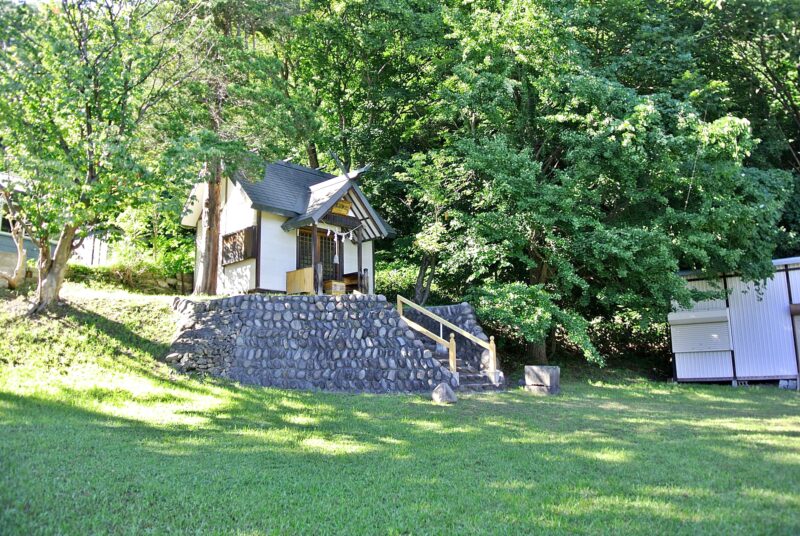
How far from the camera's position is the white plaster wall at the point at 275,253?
55.3 ft

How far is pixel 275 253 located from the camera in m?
17.1

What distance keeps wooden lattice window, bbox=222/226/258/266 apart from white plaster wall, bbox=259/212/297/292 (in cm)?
31

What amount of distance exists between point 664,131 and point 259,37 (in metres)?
13.9

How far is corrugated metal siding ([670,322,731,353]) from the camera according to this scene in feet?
52.2

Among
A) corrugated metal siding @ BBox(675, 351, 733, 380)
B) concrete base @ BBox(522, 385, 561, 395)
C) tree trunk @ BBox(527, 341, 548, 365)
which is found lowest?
concrete base @ BBox(522, 385, 561, 395)

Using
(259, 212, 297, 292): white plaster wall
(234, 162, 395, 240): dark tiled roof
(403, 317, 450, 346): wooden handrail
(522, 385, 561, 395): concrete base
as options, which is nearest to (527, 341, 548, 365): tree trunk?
(522, 385, 561, 395): concrete base

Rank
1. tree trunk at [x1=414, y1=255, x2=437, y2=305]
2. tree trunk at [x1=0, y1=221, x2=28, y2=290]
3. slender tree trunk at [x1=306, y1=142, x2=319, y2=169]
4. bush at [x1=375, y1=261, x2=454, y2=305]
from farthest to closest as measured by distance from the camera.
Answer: slender tree trunk at [x1=306, y1=142, x2=319, y2=169] → bush at [x1=375, y1=261, x2=454, y2=305] → tree trunk at [x1=414, y1=255, x2=437, y2=305] → tree trunk at [x1=0, y1=221, x2=28, y2=290]

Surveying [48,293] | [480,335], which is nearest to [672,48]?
[480,335]

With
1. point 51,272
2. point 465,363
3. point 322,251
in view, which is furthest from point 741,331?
point 51,272

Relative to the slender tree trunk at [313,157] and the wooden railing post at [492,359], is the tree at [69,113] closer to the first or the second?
the wooden railing post at [492,359]

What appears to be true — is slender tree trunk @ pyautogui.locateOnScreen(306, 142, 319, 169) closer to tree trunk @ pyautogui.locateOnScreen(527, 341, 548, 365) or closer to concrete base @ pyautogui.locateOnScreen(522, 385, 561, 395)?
tree trunk @ pyautogui.locateOnScreen(527, 341, 548, 365)

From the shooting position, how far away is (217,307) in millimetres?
13453

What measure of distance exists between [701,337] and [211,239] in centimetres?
1511

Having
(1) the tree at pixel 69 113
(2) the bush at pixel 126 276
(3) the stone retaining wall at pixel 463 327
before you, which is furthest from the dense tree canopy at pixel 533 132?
(2) the bush at pixel 126 276
